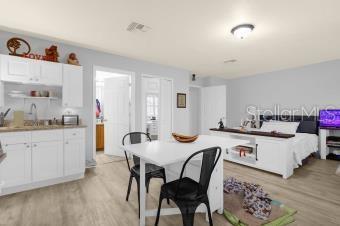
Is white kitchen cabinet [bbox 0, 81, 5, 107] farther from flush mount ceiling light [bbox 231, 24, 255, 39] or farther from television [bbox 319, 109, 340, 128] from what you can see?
television [bbox 319, 109, 340, 128]

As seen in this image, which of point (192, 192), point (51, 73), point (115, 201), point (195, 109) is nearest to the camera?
point (192, 192)

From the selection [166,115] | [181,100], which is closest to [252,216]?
[166,115]

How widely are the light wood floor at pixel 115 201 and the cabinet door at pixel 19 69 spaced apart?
1.73 meters

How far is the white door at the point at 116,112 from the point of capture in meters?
4.33

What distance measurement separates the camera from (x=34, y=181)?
2629mm

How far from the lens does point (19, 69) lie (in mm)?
2705

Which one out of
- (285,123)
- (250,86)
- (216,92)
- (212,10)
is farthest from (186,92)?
(212,10)

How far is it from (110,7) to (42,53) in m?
1.86

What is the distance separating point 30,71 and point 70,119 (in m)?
0.97

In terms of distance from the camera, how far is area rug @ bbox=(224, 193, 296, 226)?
6.06 ft

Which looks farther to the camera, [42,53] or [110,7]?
[42,53]

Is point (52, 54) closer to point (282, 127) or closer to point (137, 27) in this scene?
point (137, 27)

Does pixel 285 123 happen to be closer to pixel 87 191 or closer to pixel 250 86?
pixel 250 86

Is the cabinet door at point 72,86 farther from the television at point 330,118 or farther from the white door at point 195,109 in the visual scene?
the television at point 330,118
